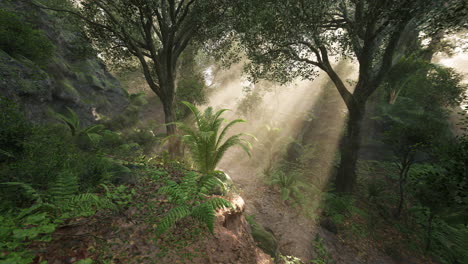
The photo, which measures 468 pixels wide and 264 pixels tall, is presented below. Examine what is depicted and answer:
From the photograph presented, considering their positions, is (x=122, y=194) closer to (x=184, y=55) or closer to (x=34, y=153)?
(x=34, y=153)

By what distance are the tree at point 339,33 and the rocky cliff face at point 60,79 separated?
6.52m

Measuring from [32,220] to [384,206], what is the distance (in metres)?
10.9

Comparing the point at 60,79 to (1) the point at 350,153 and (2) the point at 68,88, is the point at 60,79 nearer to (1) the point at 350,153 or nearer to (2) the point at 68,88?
(2) the point at 68,88

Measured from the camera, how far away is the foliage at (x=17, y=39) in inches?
216

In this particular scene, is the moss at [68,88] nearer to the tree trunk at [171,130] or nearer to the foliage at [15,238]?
the tree trunk at [171,130]

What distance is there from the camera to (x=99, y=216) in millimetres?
2713

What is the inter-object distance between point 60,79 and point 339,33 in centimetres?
1325

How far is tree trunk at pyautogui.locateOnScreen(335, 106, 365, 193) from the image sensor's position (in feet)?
24.6

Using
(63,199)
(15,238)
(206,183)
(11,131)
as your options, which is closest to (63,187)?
(63,199)

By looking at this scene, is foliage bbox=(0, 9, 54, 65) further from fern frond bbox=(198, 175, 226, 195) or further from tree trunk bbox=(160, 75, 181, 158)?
fern frond bbox=(198, 175, 226, 195)

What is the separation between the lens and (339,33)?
7.53 meters

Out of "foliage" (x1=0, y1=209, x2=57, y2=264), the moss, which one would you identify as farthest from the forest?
the moss

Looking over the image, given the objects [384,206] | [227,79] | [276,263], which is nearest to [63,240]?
[276,263]

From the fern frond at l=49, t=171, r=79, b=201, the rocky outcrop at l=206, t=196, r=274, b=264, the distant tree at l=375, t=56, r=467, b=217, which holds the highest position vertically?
the distant tree at l=375, t=56, r=467, b=217
